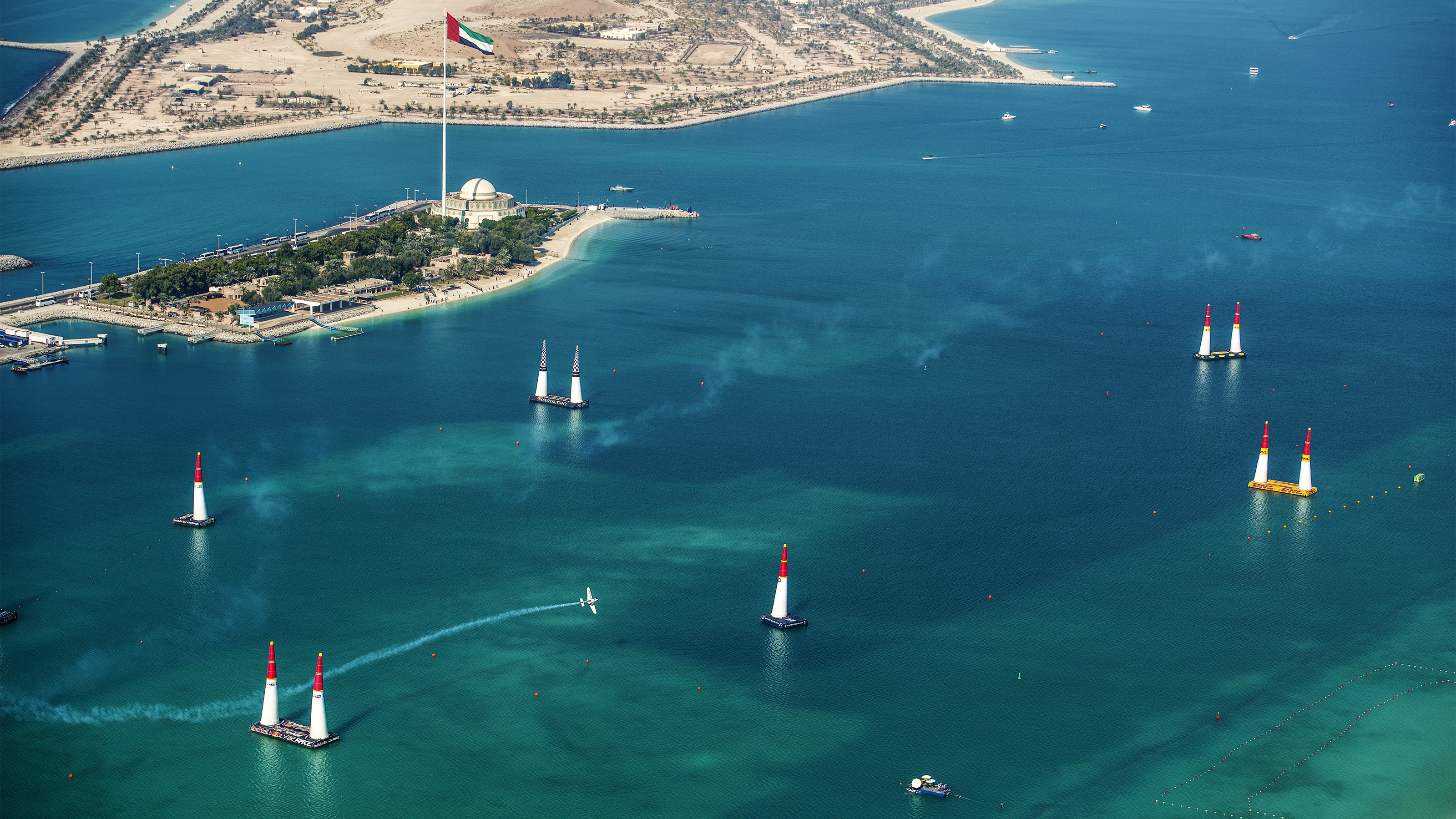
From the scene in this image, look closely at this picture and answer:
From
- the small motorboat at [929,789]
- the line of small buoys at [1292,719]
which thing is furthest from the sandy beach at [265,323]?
the line of small buoys at [1292,719]

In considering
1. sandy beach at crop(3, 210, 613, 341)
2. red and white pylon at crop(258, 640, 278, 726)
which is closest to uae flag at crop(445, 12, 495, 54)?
sandy beach at crop(3, 210, 613, 341)

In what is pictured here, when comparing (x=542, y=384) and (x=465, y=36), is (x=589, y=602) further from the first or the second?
(x=465, y=36)

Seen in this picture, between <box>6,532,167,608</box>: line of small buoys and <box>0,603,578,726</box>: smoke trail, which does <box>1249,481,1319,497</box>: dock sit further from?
<box>6,532,167,608</box>: line of small buoys

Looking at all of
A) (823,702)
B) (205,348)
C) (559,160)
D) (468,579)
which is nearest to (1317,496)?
(823,702)

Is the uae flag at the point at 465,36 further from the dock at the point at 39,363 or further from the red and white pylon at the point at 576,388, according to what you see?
the red and white pylon at the point at 576,388

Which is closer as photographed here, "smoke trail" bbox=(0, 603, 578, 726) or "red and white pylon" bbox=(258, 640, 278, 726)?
"red and white pylon" bbox=(258, 640, 278, 726)

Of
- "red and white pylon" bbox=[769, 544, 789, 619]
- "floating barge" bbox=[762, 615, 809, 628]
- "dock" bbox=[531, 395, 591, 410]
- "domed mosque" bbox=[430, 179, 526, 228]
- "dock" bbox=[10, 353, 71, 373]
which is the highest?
"domed mosque" bbox=[430, 179, 526, 228]

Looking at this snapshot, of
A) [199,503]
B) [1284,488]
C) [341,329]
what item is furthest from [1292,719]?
[341,329]

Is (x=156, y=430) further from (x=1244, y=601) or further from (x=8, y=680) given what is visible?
(x=1244, y=601)
